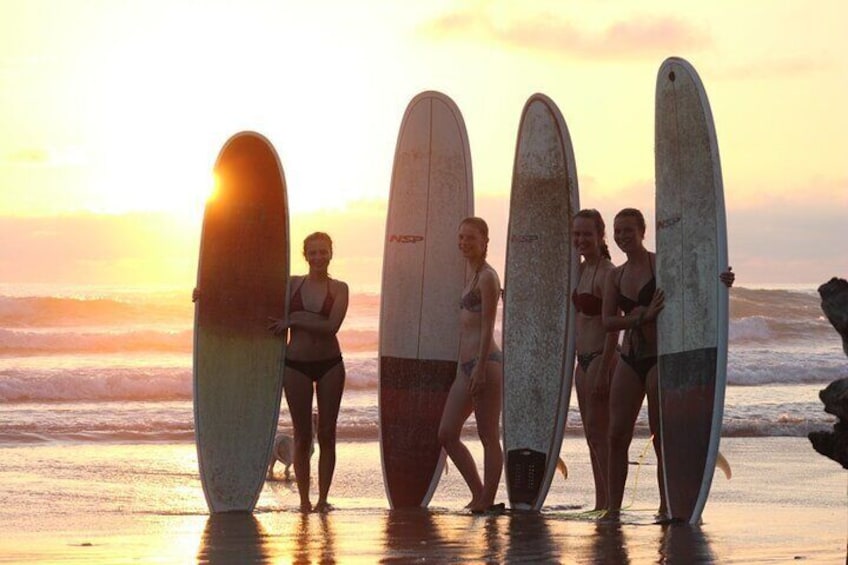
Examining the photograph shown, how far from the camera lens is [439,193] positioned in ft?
28.3

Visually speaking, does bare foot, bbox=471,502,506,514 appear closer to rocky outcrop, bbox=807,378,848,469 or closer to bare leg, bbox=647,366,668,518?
bare leg, bbox=647,366,668,518

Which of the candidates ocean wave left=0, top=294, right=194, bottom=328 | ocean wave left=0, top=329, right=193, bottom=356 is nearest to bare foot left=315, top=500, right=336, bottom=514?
ocean wave left=0, top=329, right=193, bottom=356

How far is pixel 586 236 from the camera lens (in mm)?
7352

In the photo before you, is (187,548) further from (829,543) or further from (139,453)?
(139,453)

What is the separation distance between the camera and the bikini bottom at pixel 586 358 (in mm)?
7409

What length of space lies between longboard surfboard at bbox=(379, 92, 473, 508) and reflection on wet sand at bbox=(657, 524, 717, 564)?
6.47 feet

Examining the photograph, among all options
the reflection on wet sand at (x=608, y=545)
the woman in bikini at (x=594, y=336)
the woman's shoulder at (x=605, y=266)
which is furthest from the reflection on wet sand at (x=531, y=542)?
the woman's shoulder at (x=605, y=266)

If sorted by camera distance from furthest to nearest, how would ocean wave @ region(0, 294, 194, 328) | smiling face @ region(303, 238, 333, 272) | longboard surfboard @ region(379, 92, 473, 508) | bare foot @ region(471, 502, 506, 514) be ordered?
ocean wave @ region(0, 294, 194, 328) < longboard surfboard @ region(379, 92, 473, 508) < smiling face @ region(303, 238, 333, 272) < bare foot @ region(471, 502, 506, 514)

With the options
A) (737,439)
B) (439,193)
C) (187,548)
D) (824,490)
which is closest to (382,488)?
(439,193)

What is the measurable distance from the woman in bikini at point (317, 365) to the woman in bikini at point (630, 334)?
1.54 metres

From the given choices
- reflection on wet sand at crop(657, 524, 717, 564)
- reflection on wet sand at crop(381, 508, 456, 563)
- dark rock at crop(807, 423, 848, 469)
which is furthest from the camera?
reflection on wet sand at crop(381, 508, 456, 563)

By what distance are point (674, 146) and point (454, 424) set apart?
1.87 metres

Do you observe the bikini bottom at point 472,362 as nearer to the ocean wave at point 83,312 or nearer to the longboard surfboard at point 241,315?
the longboard surfboard at point 241,315

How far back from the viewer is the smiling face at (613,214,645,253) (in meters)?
7.15
